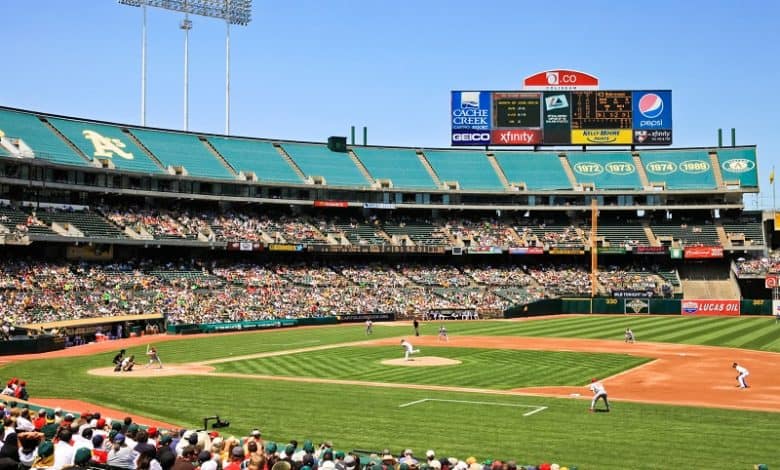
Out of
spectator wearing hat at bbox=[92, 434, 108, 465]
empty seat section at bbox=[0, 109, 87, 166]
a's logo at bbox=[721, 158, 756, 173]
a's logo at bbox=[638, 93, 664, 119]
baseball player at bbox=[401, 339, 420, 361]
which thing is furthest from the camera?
a's logo at bbox=[638, 93, 664, 119]

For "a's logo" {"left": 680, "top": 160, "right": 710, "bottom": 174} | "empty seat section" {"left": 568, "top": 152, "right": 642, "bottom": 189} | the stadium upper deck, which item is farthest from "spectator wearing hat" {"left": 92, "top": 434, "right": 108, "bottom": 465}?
"a's logo" {"left": 680, "top": 160, "right": 710, "bottom": 174}

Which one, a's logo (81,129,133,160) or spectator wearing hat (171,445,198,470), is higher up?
a's logo (81,129,133,160)

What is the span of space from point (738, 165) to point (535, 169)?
23.2m

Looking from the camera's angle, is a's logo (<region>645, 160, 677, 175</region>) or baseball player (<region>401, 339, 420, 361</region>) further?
a's logo (<region>645, 160, 677, 175</region>)

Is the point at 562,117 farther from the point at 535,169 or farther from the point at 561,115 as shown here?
the point at 535,169

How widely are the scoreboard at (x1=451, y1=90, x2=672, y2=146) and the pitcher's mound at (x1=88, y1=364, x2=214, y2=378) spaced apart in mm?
57464

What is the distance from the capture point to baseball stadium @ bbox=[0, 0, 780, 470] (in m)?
21.3

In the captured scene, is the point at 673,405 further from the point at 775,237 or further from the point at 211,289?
the point at 775,237

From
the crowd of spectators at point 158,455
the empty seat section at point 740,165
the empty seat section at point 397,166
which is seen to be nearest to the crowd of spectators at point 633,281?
the empty seat section at point 740,165

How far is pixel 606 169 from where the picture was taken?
90.7m

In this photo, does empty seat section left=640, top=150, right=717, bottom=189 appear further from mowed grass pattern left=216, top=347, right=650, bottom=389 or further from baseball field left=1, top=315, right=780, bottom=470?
mowed grass pattern left=216, top=347, right=650, bottom=389

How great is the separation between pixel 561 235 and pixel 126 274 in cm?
4718

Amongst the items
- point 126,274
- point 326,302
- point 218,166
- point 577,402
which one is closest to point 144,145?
point 218,166

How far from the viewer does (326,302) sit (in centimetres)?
7031
